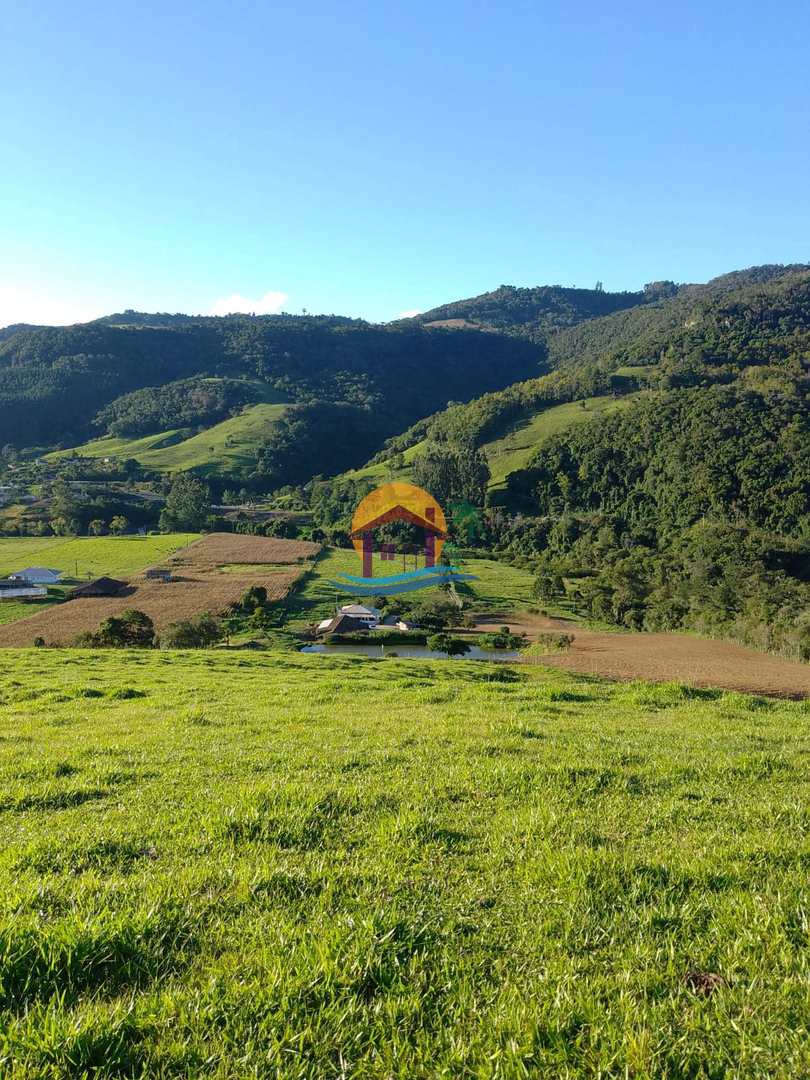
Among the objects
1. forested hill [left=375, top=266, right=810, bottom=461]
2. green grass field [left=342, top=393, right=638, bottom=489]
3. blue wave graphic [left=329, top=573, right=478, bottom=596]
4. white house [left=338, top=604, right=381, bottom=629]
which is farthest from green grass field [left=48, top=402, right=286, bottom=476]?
white house [left=338, top=604, right=381, bottom=629]

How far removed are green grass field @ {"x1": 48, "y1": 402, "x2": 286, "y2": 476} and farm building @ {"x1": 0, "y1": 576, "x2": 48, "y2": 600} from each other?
91851mm

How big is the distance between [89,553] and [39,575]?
62.4 ft

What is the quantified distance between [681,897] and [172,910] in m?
3.44

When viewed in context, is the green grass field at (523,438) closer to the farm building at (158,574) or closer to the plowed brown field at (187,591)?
the plowed brown field at (187,591)

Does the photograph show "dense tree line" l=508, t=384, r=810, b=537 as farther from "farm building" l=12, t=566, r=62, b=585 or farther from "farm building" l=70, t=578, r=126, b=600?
"farm building" l=12, t=566, r=62, b=585

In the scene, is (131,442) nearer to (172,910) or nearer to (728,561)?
(728,561)

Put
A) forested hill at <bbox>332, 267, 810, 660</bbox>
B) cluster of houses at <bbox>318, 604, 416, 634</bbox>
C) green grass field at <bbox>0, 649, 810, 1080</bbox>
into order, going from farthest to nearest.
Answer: forested hill at <bbox>332, 267, 810, 660</bbox>, cluster of houses at <bbox>318, 604, 416, 634</bbox>, green grass field at <bbox>0, 649, 810, 1080</bbox>

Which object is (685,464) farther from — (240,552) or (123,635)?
(123,635)

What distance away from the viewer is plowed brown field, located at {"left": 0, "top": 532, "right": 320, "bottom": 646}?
4944 centimetres

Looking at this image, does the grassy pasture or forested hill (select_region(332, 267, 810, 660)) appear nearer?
forested hill (select_region(332, 267, 810, 660))

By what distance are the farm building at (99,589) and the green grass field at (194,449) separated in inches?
3688

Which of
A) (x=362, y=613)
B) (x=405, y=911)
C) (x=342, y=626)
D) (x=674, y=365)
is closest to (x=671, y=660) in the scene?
(x=342, y=626)

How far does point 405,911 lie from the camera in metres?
3.89

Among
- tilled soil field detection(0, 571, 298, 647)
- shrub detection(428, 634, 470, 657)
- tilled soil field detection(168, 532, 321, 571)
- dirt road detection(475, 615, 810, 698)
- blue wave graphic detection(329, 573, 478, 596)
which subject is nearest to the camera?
dirt road detection(475, 615, 810, 698)
